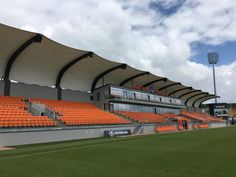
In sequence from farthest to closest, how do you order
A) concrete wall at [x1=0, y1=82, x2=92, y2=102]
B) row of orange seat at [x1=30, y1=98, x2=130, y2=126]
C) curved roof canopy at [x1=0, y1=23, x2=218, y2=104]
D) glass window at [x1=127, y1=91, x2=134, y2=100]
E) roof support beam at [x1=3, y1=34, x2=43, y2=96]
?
glass window at [x1=127, y1=91, x2=134, y2=100]
concrete wall at [x1=0, y1=82, x2=92, y2=102]
row of orange seat at [x1=30, y1=98, x2=130, y2=126]
curved roof canopy at [x1=0, y1=23, x2=218, y2=104]
roof support beam at [x1=3, y1=34, x2=43, y2=96]

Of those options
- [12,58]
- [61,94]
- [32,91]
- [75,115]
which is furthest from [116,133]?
[12,58]

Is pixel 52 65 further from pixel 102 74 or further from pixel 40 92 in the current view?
pixel 102 74

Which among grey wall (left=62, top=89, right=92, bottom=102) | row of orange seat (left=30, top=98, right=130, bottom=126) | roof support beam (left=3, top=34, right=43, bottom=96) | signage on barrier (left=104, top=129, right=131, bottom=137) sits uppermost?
roof support beam (left=3, top=34, right=43, bottom=96)

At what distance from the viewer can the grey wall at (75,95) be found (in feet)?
131

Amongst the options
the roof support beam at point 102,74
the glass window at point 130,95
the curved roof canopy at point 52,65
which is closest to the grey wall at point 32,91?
the curved roof canopy at point 52,65

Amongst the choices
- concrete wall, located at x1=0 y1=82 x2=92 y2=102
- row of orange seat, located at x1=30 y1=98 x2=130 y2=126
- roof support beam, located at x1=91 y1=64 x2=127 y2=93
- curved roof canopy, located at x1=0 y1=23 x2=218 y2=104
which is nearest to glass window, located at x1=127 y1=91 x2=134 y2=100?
curved roof canopy, located at x1=0 y1=23 x2=218 y2=104

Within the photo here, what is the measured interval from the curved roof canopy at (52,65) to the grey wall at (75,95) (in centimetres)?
68

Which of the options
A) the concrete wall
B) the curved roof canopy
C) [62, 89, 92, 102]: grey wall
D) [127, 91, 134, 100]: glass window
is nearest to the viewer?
the curved roof canopy

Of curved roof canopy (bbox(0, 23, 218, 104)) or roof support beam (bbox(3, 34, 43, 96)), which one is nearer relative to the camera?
roof support beam (bbox(3, 34, 43, 96))

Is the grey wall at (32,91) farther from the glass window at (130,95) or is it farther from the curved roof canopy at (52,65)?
the glass window at (130,95)

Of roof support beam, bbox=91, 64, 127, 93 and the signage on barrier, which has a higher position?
roof support beam, bbox=91, 64, 127, 93

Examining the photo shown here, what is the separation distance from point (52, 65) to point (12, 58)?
5.91m

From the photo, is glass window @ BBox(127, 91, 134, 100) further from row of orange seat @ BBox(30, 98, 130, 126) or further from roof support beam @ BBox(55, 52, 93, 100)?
roof support beam @ BBox(55, 52, 93, 100)

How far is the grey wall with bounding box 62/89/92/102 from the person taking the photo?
39.8 metres
